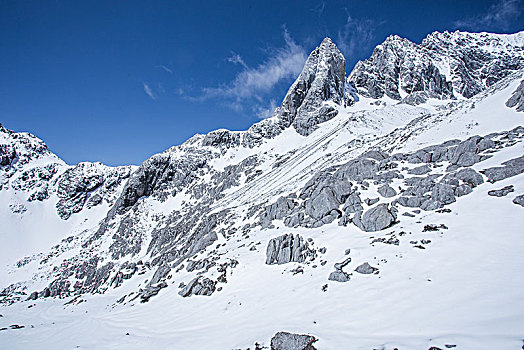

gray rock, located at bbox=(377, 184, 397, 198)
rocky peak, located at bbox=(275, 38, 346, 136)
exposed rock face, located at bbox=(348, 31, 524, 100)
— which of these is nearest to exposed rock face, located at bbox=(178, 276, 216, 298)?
gray rock, located at bbox=(377, 184, 397, 198)

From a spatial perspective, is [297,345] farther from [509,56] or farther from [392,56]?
[509,56]

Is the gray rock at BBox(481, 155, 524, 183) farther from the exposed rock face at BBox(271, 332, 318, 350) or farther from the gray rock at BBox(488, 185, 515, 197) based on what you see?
the exposed rock face at BBox(271, 332, 318, 350)

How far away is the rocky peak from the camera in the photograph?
98113mm

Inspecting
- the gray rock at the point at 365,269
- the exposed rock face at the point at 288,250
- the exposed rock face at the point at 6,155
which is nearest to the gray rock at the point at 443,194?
the gray rock at the point at 365,269

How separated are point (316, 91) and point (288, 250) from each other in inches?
3765

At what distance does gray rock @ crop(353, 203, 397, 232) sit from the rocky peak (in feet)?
248

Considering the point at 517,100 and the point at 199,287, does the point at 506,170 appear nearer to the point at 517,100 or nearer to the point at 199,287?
the point at 517,100

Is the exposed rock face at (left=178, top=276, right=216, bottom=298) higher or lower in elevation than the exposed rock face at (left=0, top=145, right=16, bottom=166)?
lower

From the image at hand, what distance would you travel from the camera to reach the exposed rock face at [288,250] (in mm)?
20902

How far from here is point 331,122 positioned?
307 ft

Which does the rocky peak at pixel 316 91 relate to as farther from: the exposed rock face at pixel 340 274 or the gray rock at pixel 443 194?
the exposed rock face at pixel 340 274

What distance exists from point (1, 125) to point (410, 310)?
166 m

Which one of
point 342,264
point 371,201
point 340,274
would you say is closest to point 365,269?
point 340,274

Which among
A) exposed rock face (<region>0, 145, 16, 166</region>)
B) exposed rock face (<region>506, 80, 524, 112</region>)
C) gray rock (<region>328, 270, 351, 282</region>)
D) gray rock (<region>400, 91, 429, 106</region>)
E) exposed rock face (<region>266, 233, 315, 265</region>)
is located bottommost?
gray rock (<region>328, 270, 351, 282</region>)
